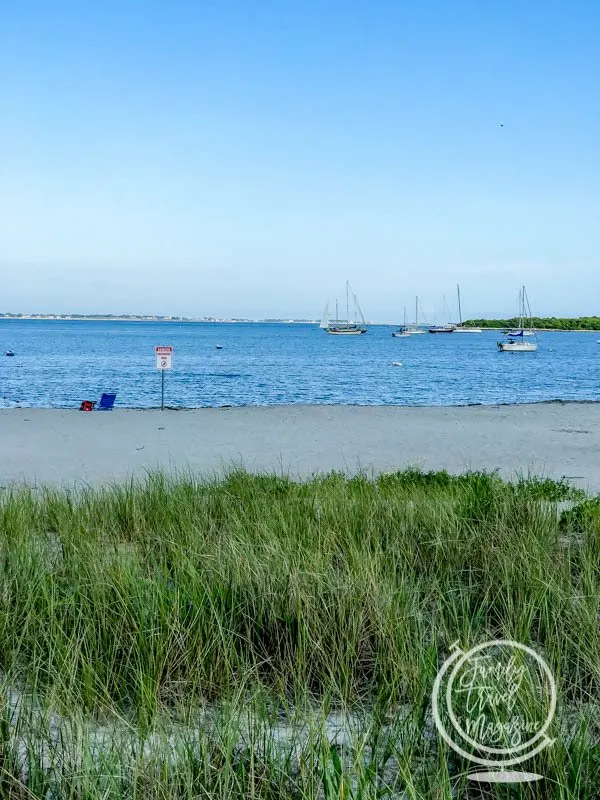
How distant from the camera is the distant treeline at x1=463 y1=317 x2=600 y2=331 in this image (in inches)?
7028

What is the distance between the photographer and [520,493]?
18.5 ft

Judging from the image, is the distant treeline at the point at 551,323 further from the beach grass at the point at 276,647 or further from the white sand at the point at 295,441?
the beach grass at the point at 276,647

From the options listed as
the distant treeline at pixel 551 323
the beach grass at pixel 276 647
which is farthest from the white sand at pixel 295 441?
the distant treeline at pixel 551 323

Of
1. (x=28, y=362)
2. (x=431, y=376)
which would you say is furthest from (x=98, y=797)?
(x=28, y=362)

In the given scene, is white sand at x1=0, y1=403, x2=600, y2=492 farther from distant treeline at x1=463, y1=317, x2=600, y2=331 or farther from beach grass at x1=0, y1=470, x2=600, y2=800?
distant treeline at x1=463, y1=317, x2=600, y2=331

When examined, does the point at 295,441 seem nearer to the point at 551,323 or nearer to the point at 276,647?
the point at 276,647

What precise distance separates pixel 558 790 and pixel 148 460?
28.6 ft

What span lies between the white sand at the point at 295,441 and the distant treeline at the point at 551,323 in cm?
16995

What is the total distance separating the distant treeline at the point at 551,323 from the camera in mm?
178500

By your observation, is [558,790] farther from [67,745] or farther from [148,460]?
[148,460]

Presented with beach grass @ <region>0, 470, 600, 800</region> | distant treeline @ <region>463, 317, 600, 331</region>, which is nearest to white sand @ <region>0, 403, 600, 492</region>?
beach grass @ <region>0, 470, 600, 800</region>

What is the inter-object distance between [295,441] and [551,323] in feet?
595

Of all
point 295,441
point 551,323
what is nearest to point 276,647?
point 295,441

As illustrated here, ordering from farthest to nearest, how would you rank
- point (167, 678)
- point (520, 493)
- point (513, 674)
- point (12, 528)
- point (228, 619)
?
point (520, 493), point (12, 528), point (228, 619), point (167, 678), point (513, 674)
